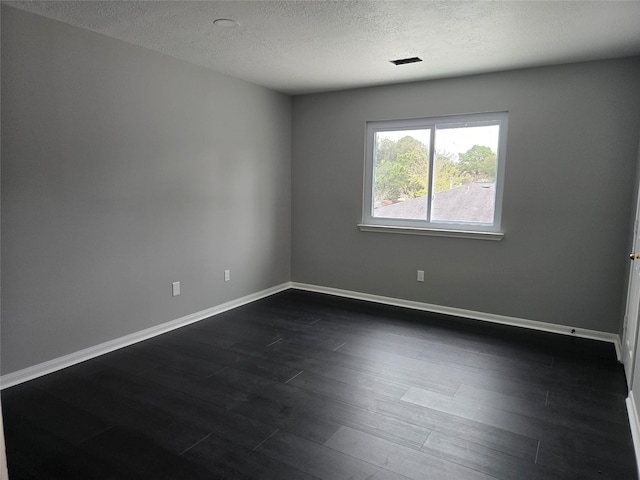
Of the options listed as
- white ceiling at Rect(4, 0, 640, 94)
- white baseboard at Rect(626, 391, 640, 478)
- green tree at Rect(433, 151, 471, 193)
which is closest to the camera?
white baseboard at Rect(626, 391, 640, 478)

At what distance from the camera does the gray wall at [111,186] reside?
2.69 m

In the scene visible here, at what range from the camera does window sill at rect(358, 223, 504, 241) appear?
402 centimetres

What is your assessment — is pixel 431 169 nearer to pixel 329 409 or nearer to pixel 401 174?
pixel 401 174

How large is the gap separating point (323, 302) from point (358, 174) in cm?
152

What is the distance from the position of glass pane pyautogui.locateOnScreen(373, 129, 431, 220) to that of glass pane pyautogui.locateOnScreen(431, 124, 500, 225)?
0.14 m

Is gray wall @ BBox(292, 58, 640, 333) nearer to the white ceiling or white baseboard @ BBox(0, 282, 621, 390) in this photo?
white baseboard @ BBox(0, 282, 621, 390)

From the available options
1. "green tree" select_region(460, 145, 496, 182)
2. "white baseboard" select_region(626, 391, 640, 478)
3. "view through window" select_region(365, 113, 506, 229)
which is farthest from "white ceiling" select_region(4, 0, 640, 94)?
"white baseboard" select_region(626, 391, 640, 478)

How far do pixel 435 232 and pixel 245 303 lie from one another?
221cm

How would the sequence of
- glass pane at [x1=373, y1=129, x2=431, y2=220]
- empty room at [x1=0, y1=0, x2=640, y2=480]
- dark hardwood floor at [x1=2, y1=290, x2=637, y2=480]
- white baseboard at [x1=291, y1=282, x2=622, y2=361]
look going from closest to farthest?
dark hardwood floor at [x1=2, y1=290, x2=637, y2=480] < empty room at [x1=0, y1=0, x2=640, y2=480] < white baseboard at [x1=291, y1=282, x2=622, y2=361] < glass pane at [x1=373, y1=129, x2=431, y2=220]

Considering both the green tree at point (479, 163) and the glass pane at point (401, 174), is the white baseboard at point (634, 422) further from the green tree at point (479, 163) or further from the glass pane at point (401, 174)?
the glass pane at point (401, 174)

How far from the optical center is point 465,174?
4211mm

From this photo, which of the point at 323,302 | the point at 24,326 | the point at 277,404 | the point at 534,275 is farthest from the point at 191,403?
the point at 534,275

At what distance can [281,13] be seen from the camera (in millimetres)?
2602

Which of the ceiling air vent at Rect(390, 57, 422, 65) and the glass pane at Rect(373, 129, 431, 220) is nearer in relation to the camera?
the ceiling air vent at Rect(390, 57, 422, 65)
